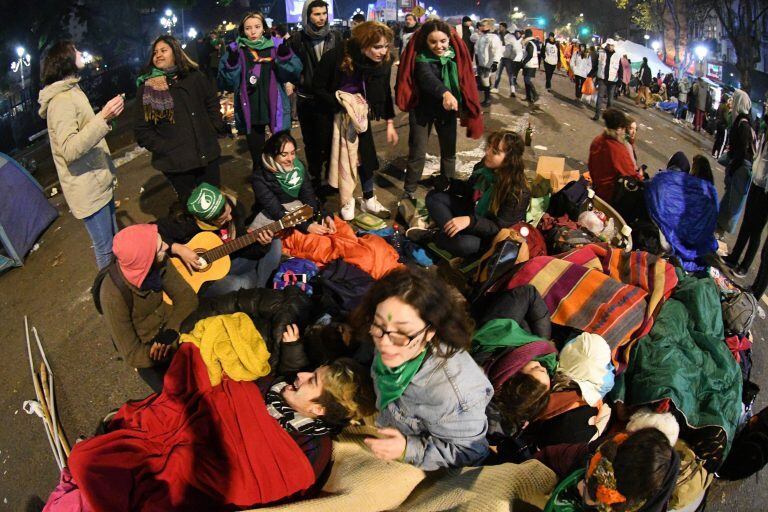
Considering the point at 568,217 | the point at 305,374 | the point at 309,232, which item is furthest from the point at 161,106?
the point at 568,217

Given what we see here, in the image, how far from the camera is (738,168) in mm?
5723

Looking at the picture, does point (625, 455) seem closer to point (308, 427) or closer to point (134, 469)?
point (308, 427)

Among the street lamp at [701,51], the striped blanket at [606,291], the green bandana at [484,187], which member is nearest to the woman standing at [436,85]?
the green bandana at [484,187]

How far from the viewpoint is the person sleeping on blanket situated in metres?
2.32

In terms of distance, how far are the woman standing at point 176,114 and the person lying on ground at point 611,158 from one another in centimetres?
389

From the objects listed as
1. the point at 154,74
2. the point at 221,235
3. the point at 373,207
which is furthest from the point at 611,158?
the point at 154,74

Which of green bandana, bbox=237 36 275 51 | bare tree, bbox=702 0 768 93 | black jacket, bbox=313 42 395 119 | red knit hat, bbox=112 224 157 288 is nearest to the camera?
red knit hat, bbox=112 224 157 288

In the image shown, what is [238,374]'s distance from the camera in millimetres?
2965

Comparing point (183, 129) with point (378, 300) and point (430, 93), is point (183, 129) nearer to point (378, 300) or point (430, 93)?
point (430, 93)

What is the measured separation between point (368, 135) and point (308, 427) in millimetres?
3201

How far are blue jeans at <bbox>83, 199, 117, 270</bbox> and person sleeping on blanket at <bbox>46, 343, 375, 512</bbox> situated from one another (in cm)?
185

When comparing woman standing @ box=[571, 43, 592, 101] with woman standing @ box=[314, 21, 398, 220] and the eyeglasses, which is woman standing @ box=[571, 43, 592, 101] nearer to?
woman standing @ box=[314, 21, 398, 220]

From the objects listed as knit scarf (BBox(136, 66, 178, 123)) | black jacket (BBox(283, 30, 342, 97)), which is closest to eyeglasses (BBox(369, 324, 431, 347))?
knit scarf (BBox(136, 66, 178, 123))

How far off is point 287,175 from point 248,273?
2.96 feet
